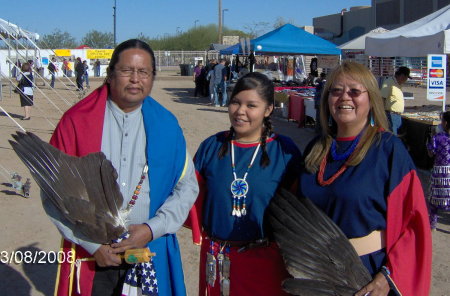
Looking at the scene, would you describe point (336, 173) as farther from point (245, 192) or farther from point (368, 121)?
point (245, 192)

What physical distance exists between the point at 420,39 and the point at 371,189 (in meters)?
7.23

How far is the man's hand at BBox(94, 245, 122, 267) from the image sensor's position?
1.98m

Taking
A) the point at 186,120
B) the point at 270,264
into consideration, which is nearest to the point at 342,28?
the point at 186,120

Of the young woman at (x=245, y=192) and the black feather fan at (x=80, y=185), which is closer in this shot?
the black feather fan at (x=80, y=185)

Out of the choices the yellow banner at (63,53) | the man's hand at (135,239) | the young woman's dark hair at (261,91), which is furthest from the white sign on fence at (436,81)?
the yellow banner at (63,53)

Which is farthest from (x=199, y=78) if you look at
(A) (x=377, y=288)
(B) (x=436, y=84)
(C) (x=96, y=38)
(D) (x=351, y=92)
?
(C) (x=96, y=38)

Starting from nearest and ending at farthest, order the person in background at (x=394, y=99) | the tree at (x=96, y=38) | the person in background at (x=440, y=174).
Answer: the person in background at (x=440, y=174) < the person in background at (x=394, y=99) < the tree at (x=96, y=38)

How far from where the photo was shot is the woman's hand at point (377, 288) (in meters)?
1.88

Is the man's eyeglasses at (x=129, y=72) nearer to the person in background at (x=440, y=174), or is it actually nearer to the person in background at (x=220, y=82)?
the person in background at (x=440, y=174)

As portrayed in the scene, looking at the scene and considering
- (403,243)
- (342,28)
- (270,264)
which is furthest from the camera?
(342,28)

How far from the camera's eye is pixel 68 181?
1.93 meters

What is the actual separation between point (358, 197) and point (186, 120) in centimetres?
1167

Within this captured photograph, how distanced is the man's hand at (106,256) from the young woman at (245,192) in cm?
56

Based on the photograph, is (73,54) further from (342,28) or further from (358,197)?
(358,197)
